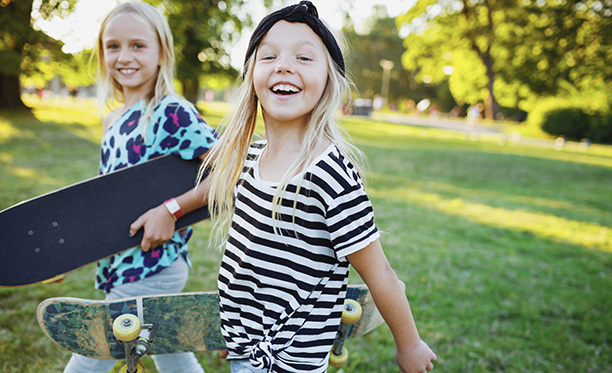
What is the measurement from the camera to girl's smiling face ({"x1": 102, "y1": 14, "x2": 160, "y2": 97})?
5.18ft

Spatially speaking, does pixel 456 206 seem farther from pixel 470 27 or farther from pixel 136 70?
pixel 470 27

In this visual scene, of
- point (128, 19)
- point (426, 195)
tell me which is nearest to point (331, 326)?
point (128, 19)

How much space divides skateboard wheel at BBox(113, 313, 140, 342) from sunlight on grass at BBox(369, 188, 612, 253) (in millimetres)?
A: 5491

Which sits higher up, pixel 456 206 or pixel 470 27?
pixel 470 27

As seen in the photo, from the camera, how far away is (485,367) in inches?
Answer: 99.2

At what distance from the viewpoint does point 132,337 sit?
112 centimetres

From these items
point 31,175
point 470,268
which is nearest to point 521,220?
point 470,268

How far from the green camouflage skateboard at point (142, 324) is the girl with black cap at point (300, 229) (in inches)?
7.5

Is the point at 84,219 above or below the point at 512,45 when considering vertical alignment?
below

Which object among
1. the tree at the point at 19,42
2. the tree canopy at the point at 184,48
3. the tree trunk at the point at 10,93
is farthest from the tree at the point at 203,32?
the tree trunk at the point at 10,93

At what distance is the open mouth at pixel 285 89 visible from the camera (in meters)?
1.07

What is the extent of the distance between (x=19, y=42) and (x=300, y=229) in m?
13.8

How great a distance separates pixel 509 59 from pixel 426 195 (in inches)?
866

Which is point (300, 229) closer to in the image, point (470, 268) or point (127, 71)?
point (127, 71)
